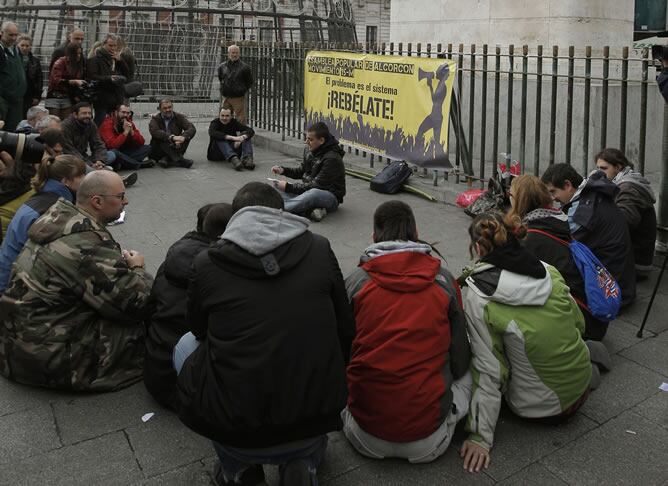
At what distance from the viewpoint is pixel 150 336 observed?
12.8 feet

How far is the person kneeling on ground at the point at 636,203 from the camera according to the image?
554 centimetres

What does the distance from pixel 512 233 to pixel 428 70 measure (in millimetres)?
5477

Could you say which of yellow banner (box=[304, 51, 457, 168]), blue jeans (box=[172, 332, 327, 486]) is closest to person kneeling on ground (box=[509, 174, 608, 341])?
blue jeans (box=[172, 332, 327, 486])

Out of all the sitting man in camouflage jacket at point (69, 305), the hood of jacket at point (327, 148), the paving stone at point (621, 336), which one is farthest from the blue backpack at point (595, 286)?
the hood of jacket at point (327, 148)

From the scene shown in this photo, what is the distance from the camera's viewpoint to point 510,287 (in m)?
3.46

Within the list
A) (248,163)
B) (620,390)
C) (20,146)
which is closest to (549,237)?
(620,390)

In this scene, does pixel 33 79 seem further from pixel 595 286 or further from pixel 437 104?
pixel 595 286

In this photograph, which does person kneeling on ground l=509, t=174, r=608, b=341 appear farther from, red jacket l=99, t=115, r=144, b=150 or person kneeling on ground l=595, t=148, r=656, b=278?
red jacket l=99, t=115, r=144, b=150

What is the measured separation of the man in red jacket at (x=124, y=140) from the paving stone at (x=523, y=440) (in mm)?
8093

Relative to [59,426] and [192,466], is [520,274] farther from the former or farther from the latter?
[59,426]

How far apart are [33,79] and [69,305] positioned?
8783 millimetres

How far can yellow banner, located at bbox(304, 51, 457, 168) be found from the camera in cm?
863

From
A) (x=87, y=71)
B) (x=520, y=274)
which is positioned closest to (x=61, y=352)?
(x=520, y=274)

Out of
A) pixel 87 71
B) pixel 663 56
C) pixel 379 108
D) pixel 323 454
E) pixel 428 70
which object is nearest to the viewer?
pixel 323 454
